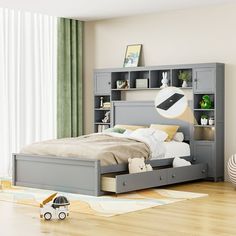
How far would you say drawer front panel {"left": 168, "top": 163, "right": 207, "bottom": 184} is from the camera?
7.32 meters

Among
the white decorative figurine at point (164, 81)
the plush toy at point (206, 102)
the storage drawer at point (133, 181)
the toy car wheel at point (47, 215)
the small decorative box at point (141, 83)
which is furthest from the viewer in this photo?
the small decorative box at point (141, 83)

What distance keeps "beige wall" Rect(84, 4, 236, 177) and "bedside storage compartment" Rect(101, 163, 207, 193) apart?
59 cm

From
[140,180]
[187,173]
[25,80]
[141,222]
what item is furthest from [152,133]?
[141,222]

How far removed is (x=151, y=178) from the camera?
6.99 m

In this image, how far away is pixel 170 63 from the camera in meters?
8.45

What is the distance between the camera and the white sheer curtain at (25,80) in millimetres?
8367

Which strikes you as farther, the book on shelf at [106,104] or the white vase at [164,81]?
the book on shelf at [106,104]

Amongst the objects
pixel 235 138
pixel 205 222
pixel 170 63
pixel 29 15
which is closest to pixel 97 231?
pixel 205 222

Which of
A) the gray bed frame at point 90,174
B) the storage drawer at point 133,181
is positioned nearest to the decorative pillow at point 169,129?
the gray bed frame at point 90,174

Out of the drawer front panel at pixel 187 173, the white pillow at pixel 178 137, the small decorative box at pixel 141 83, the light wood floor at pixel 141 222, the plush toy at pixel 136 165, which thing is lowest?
the light wood floor at pixel 141 222

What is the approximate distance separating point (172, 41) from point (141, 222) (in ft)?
12.6

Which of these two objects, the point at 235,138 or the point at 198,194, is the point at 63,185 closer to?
the point at 198,194

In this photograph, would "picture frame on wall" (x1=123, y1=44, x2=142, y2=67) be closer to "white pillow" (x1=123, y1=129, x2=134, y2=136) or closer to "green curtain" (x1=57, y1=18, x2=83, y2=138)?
"green curtain" (x1=57, y1=18, x2=83, y2=138)

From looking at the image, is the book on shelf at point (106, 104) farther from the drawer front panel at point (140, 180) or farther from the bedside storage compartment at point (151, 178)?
the drawer front panel at point (140, 180)
